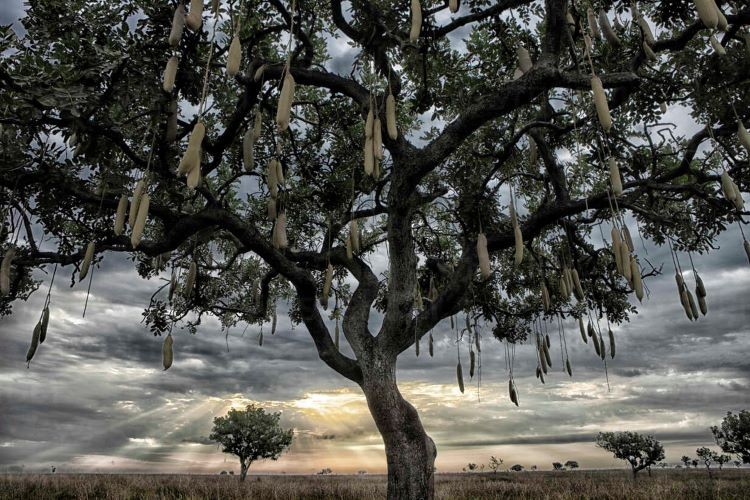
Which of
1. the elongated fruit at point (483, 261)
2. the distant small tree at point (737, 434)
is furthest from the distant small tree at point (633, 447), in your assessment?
the elongated fruit at point (483, 261)

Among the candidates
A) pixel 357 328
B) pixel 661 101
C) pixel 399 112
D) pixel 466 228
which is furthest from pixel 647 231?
pixel 357 328

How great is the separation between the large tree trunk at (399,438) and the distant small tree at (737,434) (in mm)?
40612

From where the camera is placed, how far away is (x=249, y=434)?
33.8 m

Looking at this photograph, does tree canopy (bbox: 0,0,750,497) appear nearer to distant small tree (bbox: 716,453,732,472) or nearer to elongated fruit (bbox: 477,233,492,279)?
elongated fruit (bbox: 477,233,492,279)

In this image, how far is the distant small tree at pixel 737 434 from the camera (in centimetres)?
3673

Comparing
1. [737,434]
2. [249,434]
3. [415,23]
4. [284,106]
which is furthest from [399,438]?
[737,434]

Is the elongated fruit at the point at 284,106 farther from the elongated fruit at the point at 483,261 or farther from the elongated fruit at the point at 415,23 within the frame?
the elongated fruit at the point at 483,261

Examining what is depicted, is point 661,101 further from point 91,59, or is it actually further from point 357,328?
point 91,59

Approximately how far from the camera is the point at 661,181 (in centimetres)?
797

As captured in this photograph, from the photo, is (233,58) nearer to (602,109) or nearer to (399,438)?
(602,109)

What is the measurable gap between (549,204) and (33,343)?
7.33 meters

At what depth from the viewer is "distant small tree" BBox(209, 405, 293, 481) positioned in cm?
3375

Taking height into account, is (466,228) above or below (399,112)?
below

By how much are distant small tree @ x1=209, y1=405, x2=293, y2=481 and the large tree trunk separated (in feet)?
94.1
